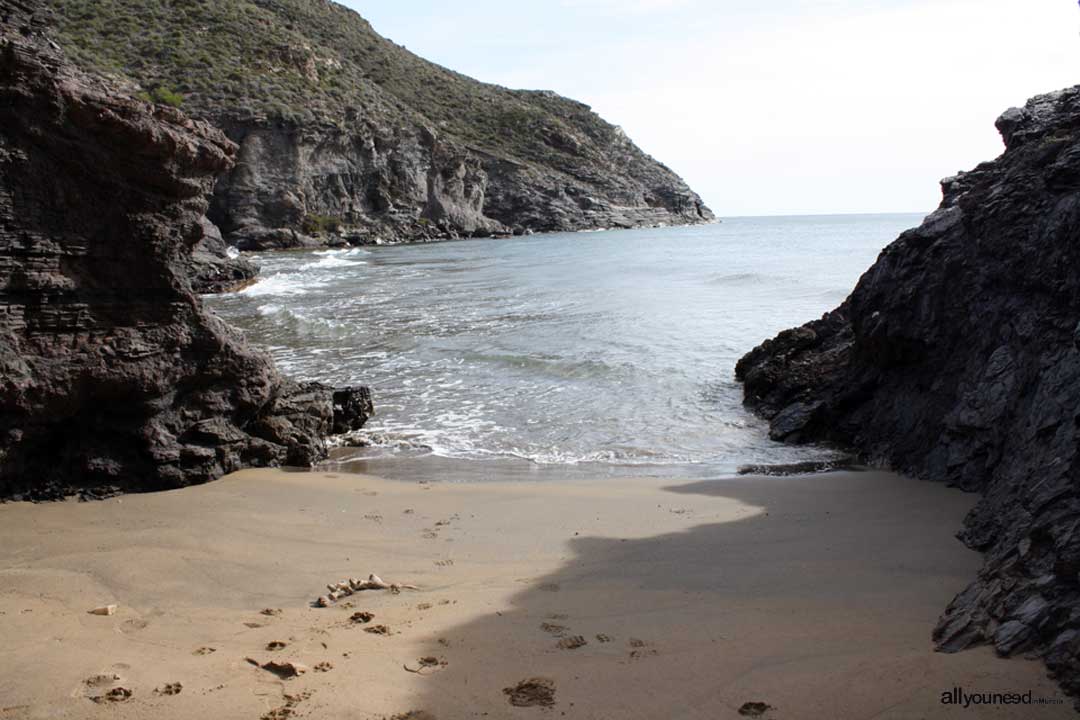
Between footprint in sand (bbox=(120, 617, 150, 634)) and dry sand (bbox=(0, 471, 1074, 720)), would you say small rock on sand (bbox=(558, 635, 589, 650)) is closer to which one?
dry sand (bbox=(0, 471, 1074, 720))

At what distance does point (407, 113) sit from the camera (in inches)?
2672

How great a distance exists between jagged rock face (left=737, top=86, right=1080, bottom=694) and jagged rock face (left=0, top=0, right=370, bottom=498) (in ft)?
19.0

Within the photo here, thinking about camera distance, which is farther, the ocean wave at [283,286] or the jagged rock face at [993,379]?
the ocean wave at [283,286]

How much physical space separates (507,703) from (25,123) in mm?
5288

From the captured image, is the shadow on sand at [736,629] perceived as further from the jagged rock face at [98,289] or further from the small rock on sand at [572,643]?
the jagged rock face at [98,289]

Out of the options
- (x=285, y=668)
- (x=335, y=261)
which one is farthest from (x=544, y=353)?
(x=335, y=261)

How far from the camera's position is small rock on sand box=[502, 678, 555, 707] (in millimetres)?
3256

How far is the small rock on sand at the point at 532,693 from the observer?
128 inches

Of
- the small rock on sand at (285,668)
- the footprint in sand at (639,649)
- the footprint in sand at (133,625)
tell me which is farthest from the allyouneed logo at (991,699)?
the footprint in sand at (133,625)

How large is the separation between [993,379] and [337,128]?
172 feet

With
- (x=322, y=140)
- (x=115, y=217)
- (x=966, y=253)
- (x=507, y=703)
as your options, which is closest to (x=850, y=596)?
(x=507, y=703)

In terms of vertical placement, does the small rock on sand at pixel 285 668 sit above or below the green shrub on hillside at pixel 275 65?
below

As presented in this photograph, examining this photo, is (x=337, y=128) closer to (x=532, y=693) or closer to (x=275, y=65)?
(x=275, y=65)

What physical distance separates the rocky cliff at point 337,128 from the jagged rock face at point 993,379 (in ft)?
129
